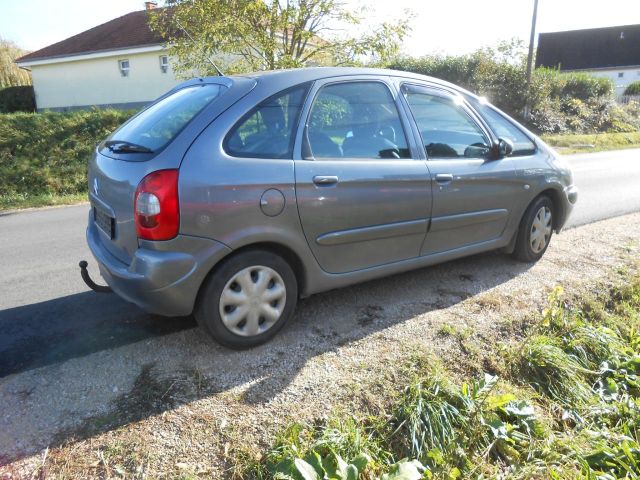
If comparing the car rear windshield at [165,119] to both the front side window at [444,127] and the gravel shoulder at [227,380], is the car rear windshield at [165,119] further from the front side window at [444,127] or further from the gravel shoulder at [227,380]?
the front side window at [444,127]

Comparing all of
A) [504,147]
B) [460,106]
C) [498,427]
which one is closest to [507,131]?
[504,147]

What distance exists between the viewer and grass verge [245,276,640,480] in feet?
7.41

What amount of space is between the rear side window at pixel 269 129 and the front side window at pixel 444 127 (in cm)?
104

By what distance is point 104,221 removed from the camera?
332 cm

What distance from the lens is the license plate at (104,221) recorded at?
10.4ft

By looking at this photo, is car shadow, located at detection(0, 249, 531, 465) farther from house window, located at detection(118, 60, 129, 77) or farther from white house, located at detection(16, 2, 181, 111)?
house window, located at detection(118, 60, 129, 77)

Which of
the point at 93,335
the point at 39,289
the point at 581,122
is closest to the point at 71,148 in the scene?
the point at 39,289

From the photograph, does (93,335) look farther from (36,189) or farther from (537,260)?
(36,189)

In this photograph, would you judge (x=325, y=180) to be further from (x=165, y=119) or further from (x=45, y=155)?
(x=45, y=155)

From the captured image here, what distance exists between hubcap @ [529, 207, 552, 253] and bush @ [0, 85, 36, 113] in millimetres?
32857

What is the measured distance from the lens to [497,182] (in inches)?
167

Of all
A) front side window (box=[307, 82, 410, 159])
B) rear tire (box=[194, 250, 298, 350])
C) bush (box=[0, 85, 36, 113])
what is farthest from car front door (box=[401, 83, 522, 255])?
bush (box=[0, 85, 36, 113])

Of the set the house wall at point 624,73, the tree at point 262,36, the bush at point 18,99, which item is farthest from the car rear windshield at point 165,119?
the house wall at point 624,73

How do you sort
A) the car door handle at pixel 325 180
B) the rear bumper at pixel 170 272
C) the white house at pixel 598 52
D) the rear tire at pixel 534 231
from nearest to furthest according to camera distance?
1. the rear bumper at pixel 170 272
2. the car door handle at pixel 325 180
3. the rear tire at pixel 534 231
4. the white house at pixel 598 52
